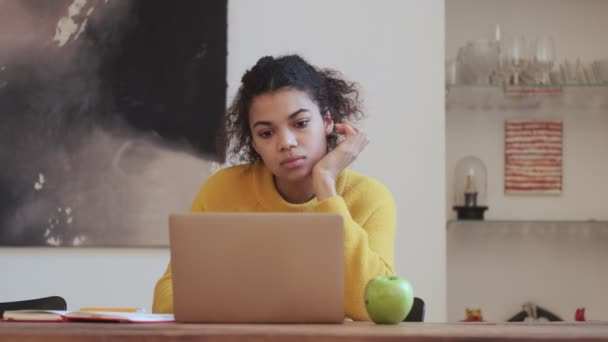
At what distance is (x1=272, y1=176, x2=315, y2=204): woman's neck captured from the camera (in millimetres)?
2238

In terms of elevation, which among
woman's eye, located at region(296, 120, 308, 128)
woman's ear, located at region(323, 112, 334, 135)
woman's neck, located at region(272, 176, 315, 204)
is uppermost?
woman's ear, located at region(323, 112, 334, 135)

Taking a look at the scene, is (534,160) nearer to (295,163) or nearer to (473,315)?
(473,315)

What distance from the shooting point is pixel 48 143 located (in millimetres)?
3109

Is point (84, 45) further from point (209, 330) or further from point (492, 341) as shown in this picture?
point (492, 341)

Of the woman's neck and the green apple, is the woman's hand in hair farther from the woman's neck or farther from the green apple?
the green apple

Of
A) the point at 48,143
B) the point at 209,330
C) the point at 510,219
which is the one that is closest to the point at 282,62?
the point at 209,330

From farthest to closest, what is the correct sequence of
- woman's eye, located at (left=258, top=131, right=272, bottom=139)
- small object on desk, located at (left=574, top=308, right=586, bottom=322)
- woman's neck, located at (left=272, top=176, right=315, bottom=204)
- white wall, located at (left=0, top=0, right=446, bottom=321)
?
small object on desk, located at (left=574, top=308, right=586, bottom=322), white wall, located at (left=0, top=0, right=446, bottom=321), woman's neck, located at (left=272, top=176, right=315, bottom=204), woman's eye, located at (left=258, top=131, right=272, bottom=139)

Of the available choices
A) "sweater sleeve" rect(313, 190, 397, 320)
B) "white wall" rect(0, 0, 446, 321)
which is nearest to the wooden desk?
"sweater sleeve" rect(313, 190, 397, 320)

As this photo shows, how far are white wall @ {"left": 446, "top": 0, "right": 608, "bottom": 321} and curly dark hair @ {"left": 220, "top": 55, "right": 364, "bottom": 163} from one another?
1.13 m

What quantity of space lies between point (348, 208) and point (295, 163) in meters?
0.18

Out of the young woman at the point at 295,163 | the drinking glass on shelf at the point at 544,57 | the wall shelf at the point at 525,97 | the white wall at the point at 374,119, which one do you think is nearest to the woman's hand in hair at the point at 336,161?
the young woman at the point at 295,163

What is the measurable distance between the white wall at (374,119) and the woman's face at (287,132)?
1.03 meters

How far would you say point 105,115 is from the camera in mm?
3121

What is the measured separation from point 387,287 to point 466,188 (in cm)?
193
